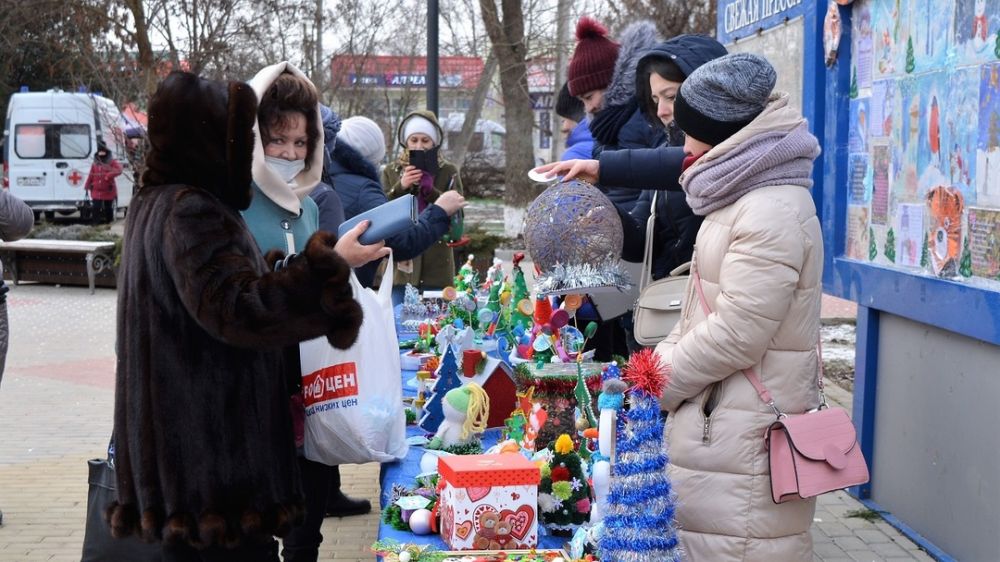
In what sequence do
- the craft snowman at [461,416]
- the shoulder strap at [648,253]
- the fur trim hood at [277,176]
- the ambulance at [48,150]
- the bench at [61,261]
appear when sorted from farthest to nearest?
1. the ambulance at [48,150]
2. the bench at [61,261]
3. the shoulder strap at [648,253]
4. the craft snowman at [461,416]
5. the fur trim hood at [277,176]

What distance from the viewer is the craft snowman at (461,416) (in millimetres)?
3617

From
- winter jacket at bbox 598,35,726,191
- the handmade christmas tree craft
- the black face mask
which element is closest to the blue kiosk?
winter jacket at bbox 598,35,726,191

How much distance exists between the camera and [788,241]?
257cm

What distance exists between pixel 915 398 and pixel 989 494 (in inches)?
27.1

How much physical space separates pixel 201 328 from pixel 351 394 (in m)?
0.67

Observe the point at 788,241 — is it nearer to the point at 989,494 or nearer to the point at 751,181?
the point at 751,181

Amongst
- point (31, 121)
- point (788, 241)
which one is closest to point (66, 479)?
point (788, 241)

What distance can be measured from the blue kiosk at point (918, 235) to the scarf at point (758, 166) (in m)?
1.42

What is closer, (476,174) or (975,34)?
(975,34)

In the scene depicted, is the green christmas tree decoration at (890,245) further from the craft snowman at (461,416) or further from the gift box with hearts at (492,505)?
the gift box with hearts at (492,505)

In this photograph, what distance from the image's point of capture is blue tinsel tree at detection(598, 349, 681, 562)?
2375mm

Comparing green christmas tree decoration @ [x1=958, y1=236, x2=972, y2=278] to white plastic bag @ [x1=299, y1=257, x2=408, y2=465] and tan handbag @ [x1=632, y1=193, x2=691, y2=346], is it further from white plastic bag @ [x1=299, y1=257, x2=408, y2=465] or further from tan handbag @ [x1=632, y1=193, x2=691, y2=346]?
white plastic bag @ [x1=299, y1=257, x2=408, y2=465]

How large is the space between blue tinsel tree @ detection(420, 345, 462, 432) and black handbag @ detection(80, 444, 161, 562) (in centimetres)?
110

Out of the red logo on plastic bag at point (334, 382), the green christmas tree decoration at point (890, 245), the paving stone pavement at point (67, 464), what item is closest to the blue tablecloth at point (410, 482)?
the red logo on plastic bag at point (334, 382)
